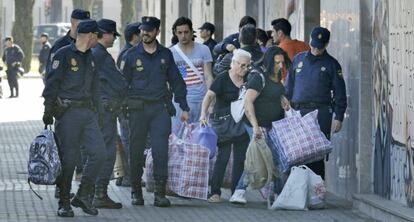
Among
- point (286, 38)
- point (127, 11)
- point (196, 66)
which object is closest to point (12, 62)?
point (286, 38)

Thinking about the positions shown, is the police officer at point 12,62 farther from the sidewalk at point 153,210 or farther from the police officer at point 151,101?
the police officer at point 151,101

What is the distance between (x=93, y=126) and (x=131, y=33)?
3613 millimetres

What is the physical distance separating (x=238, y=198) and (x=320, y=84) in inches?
55.3

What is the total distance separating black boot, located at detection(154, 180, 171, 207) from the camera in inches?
585

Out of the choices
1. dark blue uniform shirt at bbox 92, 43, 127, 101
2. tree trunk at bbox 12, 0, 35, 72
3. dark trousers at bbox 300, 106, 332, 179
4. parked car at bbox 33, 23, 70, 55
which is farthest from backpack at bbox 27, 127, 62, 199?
parked car at bbox 33, 23, 70, 55

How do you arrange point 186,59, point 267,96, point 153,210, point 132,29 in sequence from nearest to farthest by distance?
point 153,210, point 267,96, point 186,59, point 132,29

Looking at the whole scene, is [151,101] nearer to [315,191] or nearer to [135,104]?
[135,104]

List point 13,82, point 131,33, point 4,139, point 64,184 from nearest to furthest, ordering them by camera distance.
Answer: point 64,184 → point 131,33 → point 4,139 → point 13,82

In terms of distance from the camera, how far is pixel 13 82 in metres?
42.0

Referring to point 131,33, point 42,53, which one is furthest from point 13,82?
point 131,33

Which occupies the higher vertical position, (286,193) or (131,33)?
(131,33)

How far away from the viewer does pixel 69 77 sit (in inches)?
542

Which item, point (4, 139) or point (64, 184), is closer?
point (64, 184)

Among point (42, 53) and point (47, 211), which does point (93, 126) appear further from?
point (42, 53)
